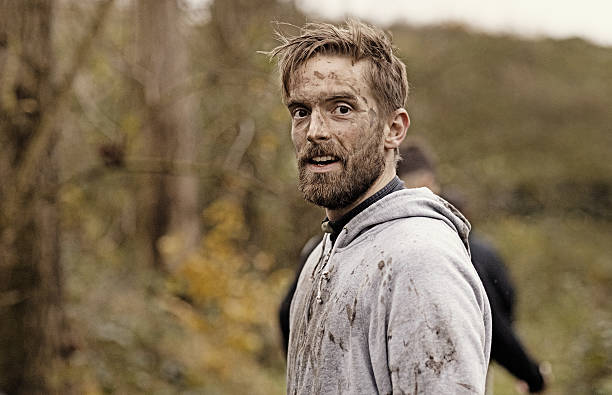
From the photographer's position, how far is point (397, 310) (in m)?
1.71

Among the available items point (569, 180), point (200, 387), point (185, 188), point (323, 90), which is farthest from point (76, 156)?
point (569, 180)

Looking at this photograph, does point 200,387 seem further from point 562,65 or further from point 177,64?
point 562,65

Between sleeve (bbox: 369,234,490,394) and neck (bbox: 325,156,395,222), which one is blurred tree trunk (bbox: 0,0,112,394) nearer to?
neck (bbox: 325,156,395,222)

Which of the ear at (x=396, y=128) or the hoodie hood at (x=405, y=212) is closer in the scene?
the hoodie hood at (x=405, y=212)

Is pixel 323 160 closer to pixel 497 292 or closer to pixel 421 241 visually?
pixel 421 241

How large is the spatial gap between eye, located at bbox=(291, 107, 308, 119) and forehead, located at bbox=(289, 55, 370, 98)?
71 mm

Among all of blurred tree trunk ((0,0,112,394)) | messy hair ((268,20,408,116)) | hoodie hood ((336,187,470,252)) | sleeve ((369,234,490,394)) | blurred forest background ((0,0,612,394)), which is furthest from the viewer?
blurred forest background ((0,0,612,394))

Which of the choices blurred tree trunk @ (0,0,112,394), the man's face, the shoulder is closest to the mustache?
the man's face

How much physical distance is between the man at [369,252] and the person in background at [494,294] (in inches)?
45.1

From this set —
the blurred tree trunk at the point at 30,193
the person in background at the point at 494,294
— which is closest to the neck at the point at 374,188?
the person in background at the point at 494,294

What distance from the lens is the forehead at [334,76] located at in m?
2.06

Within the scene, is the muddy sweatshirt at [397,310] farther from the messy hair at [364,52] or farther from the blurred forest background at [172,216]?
the blurred forest background at [172,216]

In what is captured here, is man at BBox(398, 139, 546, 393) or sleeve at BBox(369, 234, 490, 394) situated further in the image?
man at BBox(398, 139, 546, 393)

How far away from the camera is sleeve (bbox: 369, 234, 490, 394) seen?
5.45ft
